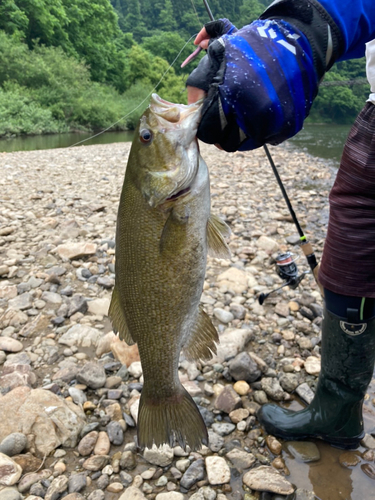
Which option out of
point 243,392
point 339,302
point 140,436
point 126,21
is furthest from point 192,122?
point 126,21

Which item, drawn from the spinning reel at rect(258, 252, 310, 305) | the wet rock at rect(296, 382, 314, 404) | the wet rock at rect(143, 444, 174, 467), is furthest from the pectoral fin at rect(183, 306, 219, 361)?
the spinning reel at rect(258, 252, 310, 305)

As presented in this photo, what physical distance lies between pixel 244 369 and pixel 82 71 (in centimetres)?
3781

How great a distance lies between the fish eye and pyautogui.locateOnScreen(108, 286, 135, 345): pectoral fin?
0.72m

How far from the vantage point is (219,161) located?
12.7 m

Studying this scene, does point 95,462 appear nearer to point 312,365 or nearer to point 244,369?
point 244,369

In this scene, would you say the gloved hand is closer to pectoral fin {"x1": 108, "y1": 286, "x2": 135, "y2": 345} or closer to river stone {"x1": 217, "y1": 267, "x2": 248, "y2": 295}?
pectoral fin {"x1": 108, "y1": 286, "x2": 135, "y2": 345}

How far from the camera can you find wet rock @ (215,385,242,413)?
2.42m

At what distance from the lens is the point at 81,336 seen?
10.1 ft

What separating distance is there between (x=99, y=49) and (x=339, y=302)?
5375 cm

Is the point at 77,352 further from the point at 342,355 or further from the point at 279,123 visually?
the point at 279,123

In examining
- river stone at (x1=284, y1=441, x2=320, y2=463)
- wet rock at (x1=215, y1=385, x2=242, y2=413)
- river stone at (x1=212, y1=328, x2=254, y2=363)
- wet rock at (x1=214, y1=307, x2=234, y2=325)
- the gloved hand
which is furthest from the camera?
wet rock at (x1=214, y1=307, x2=234, y2=325)

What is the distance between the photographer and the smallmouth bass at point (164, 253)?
158cm

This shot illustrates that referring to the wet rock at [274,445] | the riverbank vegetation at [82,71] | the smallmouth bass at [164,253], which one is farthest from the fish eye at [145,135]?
the riverbank vegetation at [82,71]

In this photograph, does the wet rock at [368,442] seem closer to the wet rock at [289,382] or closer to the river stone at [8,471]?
the wet rock at [289,382]
